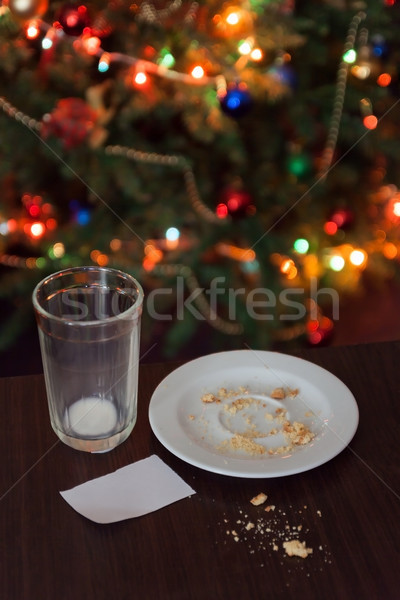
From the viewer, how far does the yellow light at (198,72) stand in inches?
63.0

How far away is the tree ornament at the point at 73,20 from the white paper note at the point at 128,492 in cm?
106

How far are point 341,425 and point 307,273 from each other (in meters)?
1.08

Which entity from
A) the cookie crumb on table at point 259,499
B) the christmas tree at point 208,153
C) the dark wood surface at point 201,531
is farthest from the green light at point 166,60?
the cookie crumb on table at point 259,499

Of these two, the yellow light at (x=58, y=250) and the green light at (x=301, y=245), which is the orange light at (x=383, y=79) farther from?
the yellow light at (x=58, y=250)

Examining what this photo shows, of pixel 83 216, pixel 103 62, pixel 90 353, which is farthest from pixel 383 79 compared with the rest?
pixel 90 353

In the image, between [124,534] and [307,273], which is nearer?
[124,534]

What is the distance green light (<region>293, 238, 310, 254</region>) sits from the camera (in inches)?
71.3

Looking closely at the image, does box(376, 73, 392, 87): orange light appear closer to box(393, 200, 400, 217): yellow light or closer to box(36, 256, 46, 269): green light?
box(393, 200, 400, 217): yellow light

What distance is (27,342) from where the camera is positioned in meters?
2.09

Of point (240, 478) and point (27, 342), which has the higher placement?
point (240, 478)

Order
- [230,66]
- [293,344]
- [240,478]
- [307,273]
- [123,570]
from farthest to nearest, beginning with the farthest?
1. [293,344]
2. [307,273]
3. [230,66]
4. [240,478]
5. [123,570]

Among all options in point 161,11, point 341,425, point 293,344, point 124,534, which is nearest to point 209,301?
point 293,344

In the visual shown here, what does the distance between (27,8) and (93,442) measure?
951 mm

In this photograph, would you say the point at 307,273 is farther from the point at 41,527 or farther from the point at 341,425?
the point at 41,527
